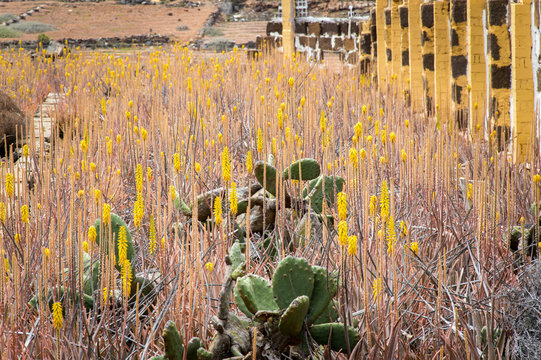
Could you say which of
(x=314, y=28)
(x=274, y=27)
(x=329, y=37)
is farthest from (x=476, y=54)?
(x=274, y=27)

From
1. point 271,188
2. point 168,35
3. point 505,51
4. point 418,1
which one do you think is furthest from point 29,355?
point 168,35

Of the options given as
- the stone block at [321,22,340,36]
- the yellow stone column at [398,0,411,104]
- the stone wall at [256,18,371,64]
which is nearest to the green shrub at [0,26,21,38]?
the stone wall at [256,18,371,64]

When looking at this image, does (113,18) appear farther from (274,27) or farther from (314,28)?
(314,28)

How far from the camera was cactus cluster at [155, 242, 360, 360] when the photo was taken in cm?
160

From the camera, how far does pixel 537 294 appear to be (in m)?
1.74

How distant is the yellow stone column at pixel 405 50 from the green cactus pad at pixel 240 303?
461 centimetres

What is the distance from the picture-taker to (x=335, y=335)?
5.33 ft

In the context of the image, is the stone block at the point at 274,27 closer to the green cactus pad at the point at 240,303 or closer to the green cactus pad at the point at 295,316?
the green cactus pad at the point at 240,303

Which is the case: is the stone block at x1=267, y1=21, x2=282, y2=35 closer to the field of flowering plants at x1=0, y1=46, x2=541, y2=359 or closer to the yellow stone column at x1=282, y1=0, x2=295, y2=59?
the yellow stone column at x1=282, y1=0, x2=295, y2=59

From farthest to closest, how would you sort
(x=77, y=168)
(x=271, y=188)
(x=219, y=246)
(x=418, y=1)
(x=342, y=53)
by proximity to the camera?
(x=342, y=53), (x=418, y=1), (x=77, y=168), (x=271, y=188), (x=219, y=246)

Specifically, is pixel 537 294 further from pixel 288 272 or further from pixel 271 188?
pixel 271 188

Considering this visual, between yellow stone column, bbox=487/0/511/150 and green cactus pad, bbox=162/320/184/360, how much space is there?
3105mm

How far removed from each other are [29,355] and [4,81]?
694 centimetres

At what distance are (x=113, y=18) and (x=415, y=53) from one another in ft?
98.4
